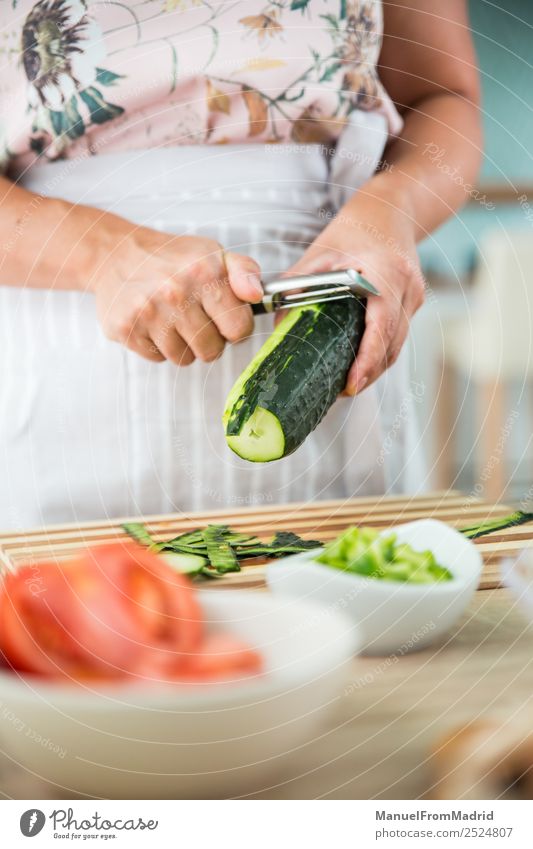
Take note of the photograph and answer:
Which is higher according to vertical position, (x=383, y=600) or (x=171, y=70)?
(x=171, y=70)

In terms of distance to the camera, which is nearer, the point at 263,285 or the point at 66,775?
the point at 66,775

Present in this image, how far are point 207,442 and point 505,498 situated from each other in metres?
0.13

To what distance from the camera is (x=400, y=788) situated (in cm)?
Answer: 20

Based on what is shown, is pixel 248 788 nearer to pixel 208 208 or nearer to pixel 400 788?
pixel 400 788

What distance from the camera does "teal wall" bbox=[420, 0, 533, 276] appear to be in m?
0.30

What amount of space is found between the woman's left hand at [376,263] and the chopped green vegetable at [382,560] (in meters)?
0.09

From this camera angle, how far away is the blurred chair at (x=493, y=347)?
1.11ft

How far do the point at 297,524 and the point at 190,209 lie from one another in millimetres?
146

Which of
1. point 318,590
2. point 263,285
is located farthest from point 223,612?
point 263,285

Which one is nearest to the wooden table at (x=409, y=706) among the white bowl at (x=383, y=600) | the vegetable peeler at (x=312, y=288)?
the white bowl at (x=383, y=600)

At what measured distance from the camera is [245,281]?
0.30 m

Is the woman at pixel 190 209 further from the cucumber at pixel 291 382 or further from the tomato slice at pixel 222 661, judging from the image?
the tomato slice at pixel 222 661

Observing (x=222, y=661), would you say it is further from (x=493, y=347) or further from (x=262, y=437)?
(x=493, y=347)

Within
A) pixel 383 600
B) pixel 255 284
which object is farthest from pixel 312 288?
pixel 383 600
